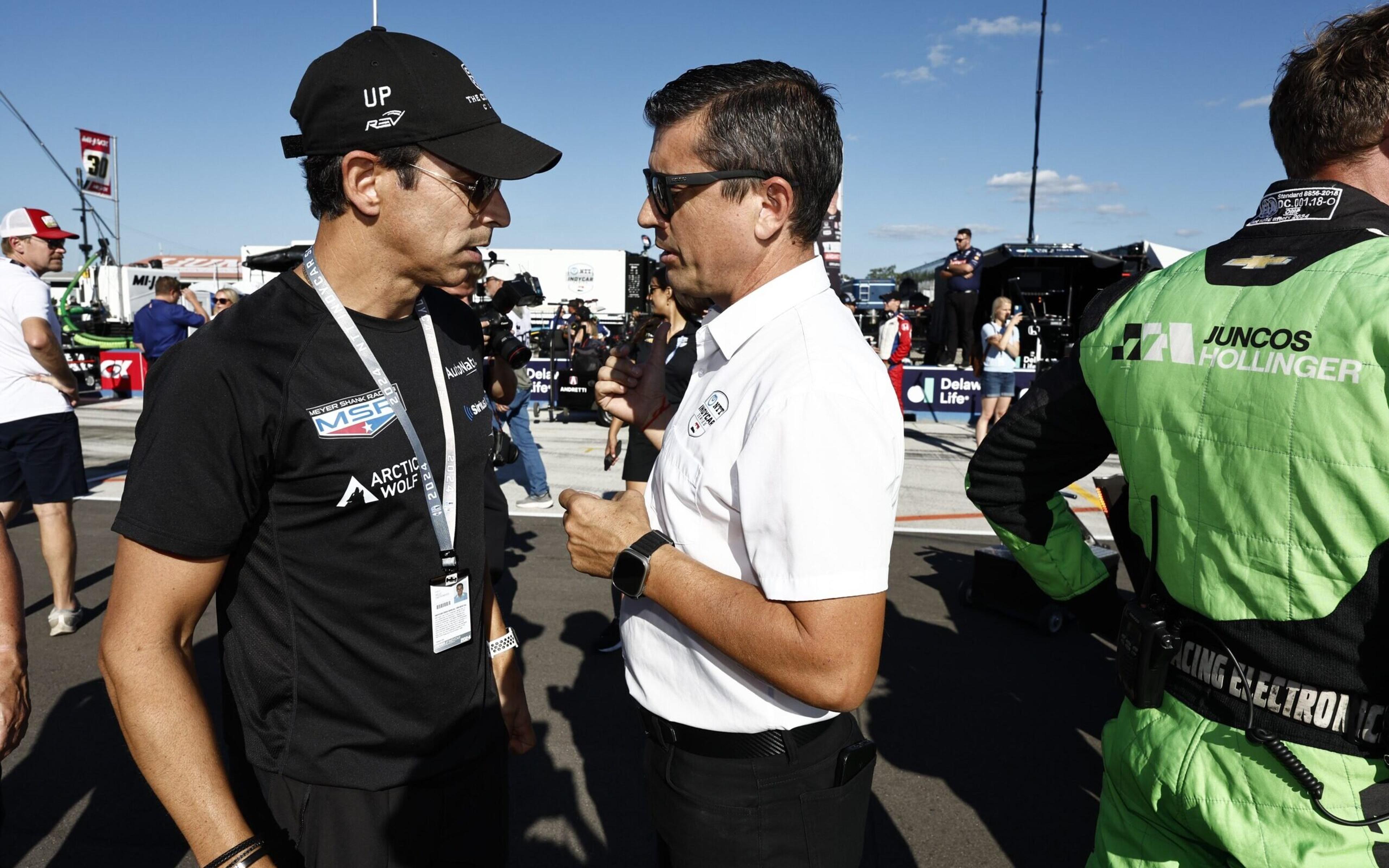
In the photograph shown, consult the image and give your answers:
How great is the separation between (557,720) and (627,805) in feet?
2.56

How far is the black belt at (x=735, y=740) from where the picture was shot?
61.3 inches

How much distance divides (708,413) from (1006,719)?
129 inches

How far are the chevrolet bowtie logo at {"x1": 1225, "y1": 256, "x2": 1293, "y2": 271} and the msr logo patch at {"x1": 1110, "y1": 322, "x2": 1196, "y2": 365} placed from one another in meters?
0.14

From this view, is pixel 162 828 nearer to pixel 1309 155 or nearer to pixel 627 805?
pixel 627 805

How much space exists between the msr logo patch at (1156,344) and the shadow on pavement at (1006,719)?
224 centimetres

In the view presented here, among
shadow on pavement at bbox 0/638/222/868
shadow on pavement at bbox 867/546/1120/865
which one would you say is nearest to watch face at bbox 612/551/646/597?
shadow on pavement at bbox 867/546/1120/865

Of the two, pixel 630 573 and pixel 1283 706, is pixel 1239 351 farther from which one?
pixel 630 573

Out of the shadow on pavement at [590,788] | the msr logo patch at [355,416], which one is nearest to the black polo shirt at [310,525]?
the msr logo patch at [355,416]

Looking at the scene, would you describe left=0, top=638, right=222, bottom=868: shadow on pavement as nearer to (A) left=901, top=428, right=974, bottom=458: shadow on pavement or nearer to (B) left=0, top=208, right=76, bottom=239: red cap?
(B) left=0, top=208, right=76, bottom=239: red cap

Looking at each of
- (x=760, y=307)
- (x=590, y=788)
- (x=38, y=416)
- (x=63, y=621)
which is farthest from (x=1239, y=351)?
(x=63, y=621)

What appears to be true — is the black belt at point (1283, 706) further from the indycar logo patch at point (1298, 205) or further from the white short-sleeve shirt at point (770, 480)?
the indycar logo patch at point (1298, 205)

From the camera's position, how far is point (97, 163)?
23.3 m

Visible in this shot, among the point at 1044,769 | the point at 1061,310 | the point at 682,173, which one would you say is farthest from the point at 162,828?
the point at 1061,310

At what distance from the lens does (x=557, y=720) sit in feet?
13.3
